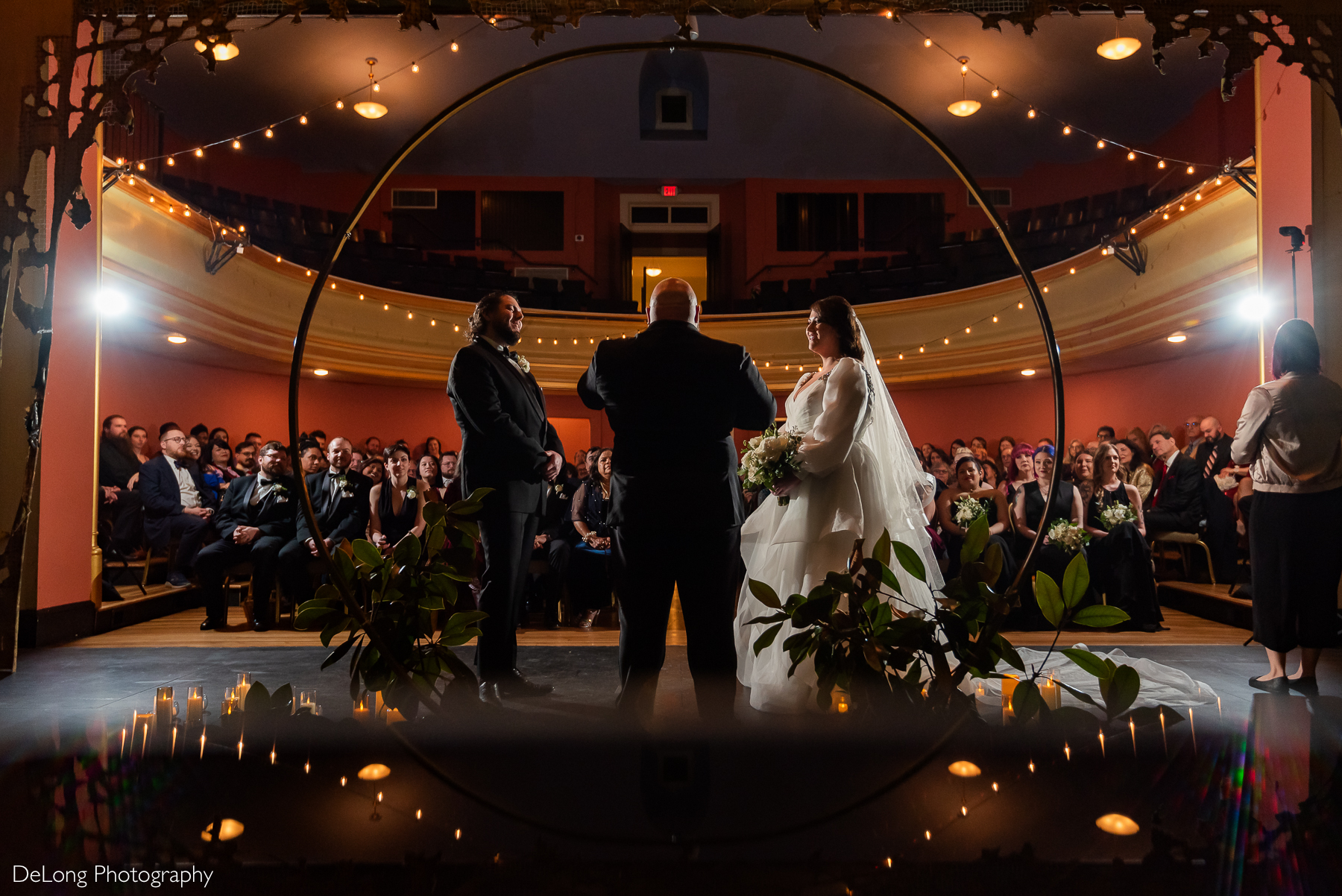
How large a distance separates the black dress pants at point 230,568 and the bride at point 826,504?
313 centimetres

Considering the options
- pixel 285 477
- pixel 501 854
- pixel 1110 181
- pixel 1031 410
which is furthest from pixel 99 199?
pixel 1110 181

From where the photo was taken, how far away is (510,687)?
120 inches

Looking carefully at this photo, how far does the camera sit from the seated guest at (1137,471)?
687 cm

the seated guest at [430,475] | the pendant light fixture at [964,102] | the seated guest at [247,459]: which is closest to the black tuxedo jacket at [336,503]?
the seated guest at [430,475]

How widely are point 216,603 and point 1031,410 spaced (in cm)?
1020

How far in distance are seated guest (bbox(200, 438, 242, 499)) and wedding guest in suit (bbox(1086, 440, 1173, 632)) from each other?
667 centimetres

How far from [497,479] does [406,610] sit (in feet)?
1.87

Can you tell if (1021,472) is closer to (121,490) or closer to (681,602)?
(681,602)

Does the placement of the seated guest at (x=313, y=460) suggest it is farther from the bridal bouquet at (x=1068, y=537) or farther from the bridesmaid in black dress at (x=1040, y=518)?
the bridal bouquet at (x=1068, y=537)

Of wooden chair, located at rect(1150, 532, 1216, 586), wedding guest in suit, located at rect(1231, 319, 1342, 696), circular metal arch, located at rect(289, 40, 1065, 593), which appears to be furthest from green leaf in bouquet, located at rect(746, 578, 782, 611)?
wooden chair, located at rect(1150, 532, 1216, 586)

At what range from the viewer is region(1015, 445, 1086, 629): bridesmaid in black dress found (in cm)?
483

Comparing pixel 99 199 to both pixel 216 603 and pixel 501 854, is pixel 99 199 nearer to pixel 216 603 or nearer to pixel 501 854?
pixel 216 603

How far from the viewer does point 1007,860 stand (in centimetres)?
157

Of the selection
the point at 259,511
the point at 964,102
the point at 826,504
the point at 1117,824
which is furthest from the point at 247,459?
the point at 964,102
